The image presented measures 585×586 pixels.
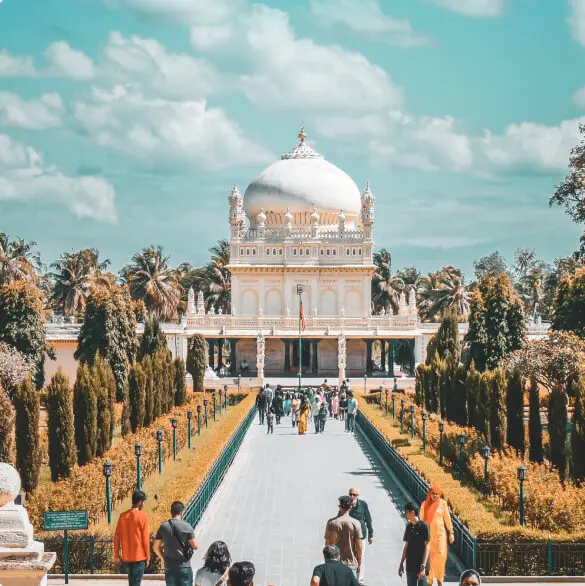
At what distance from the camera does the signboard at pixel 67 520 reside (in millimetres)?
15969

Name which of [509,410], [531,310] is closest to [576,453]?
[509,410]

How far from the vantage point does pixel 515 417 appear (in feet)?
103

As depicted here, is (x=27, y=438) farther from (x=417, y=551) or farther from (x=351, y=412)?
(x=351, y=412)

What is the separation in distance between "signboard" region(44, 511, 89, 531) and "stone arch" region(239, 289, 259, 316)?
177 ft

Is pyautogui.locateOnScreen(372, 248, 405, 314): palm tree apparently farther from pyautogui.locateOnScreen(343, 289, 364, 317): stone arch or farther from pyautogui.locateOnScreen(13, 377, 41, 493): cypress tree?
pyautogui.locateOnScreen(13, 377, 41, 493): cypress tree

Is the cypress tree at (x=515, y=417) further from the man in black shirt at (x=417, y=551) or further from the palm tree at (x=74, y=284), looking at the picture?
the palm tree at (x=74, y=284)

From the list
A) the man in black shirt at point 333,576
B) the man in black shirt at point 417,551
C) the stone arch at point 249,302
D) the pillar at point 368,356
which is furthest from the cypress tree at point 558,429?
the stone arch at point 249,302

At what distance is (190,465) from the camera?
83.4ft

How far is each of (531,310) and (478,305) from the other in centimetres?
5233

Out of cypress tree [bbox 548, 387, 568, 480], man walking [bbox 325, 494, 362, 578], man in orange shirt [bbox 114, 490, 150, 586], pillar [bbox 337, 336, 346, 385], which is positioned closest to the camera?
man walking [bbox 325, 494, 362, 578]

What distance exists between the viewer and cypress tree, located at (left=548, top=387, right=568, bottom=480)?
2653cm

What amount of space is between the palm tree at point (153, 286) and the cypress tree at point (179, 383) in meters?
28.6

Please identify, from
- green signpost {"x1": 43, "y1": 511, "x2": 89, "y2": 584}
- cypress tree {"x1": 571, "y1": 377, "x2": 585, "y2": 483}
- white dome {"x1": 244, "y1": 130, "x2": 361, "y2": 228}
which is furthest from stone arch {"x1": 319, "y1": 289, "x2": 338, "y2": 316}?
green signpost {"x1": 43, "y1": 511, "x2": 89, "y2": 584}

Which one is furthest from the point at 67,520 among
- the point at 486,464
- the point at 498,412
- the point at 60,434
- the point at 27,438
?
the point at 498,412
